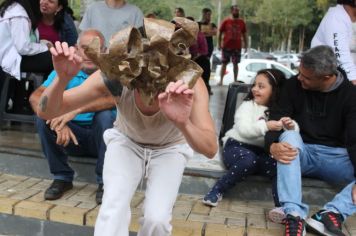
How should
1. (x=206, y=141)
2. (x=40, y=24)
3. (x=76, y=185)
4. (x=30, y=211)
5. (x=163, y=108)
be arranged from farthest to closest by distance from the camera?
(x=40, y=24)
(x=76, y=185)
(x=30, y=211)
(x=206, y=141)
(x=163, y=108)

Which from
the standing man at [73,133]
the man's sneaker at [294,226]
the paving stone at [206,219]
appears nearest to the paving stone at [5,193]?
the standing man at [73,133]

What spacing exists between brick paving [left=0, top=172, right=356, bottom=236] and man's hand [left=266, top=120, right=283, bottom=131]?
Result: 0.64 m

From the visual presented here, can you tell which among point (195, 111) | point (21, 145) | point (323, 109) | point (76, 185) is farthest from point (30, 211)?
point (323, 109)

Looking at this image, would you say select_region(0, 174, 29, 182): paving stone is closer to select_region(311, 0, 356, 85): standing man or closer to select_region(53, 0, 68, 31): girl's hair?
select_region(53, 0, 68, 31): girl's hair

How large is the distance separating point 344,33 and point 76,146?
91.9 inches

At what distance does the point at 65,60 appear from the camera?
8.17 ft

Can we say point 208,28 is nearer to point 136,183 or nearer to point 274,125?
point 274,125

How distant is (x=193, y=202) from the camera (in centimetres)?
412

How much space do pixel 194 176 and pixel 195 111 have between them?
5.40 feet

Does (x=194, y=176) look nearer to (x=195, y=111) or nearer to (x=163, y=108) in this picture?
(x=195, y=111)

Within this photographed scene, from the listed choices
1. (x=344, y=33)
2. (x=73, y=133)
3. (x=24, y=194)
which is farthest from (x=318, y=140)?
(x=24, y=194)

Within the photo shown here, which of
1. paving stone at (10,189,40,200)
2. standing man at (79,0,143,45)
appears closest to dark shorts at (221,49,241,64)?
standing man at (79,0,143,45)

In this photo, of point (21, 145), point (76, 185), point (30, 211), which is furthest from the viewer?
point (21, 145)

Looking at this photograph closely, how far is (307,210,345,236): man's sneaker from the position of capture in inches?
139
